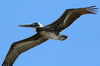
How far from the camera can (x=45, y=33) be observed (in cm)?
2591

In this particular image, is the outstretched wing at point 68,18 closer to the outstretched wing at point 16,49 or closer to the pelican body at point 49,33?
the pelican body at point 49,33

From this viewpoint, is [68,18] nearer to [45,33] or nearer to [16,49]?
[45,33]

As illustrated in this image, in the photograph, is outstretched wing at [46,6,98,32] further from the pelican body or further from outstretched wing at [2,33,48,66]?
outstretched wing at [2,33,48,66]

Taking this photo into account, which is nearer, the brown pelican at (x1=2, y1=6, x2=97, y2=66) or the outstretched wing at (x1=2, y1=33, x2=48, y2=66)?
the brown pelican at (x1=2, y1=6, x2=97, y2=66)

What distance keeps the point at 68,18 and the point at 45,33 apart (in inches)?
55.7

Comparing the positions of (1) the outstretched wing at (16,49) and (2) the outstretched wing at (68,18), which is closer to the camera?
(2) the outstretched wing at (68,18)

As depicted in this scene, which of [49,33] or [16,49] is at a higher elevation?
[16,49]

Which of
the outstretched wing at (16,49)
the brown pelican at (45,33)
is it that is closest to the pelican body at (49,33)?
the brown pelican at (45,33)

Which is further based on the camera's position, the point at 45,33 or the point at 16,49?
the point at 16,49

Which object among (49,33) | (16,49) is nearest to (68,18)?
(49,33)

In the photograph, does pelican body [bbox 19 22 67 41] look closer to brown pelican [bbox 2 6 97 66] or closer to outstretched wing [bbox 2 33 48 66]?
brown pelican [bbox 2 6 97 66]

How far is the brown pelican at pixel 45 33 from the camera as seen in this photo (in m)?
25.4

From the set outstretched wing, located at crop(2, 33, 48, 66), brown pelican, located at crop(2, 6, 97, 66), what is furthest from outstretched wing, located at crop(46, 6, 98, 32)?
outstretched wing, located at crop(2, 33, 48, 66)

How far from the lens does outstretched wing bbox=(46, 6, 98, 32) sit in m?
25.2
